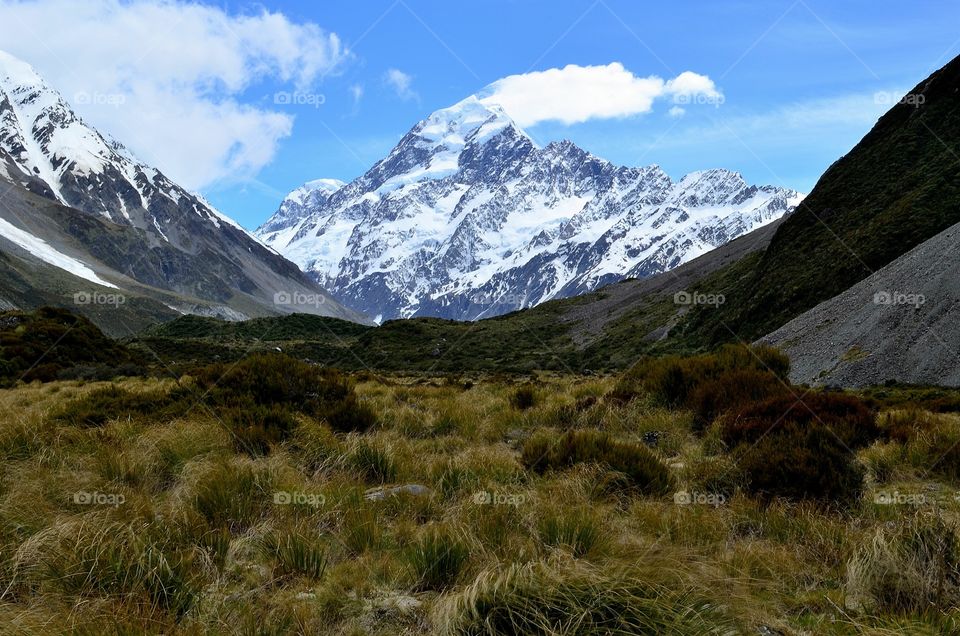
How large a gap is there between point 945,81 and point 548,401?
54.9m

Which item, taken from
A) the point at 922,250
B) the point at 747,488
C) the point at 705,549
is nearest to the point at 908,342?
the point at 922,250

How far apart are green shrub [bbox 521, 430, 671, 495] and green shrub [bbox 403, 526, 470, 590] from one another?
257 cm

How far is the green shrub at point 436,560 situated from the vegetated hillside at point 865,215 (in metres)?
36.0

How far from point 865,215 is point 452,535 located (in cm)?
4701

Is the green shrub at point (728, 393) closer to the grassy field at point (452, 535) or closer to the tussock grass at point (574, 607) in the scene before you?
the grassy field at point (452, 535)

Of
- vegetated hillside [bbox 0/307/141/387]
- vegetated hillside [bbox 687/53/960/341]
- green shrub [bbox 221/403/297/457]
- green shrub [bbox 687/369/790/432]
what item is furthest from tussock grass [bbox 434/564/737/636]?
vegetated hillside [bbox 687/53/960/341]

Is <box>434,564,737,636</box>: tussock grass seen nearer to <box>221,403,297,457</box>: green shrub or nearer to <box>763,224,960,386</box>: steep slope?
<box>221,403,297,457</box>: green shrub

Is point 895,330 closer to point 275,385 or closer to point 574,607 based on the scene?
point 275,385

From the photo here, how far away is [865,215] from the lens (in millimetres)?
41188

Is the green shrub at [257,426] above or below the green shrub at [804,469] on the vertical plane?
above

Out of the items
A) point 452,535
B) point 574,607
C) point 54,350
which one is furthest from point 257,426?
point 54,350

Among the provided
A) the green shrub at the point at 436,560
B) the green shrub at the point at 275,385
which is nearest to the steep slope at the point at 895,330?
the green shrub at the point at 275,385

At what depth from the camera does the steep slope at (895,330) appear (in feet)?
63.5

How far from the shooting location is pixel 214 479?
5219 millimetres
